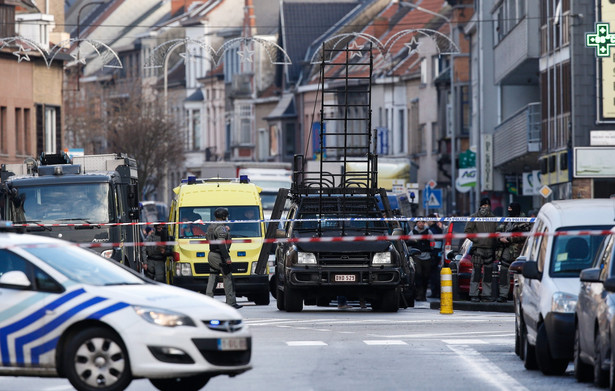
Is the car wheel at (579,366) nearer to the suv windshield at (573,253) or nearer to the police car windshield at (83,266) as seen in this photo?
the suv windshield at (573,253)

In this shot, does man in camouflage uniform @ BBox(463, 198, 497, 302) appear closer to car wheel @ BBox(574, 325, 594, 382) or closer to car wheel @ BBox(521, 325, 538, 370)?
car wheel @ BBox(521, 325, 538, 370)

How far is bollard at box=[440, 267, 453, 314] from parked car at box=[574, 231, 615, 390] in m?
11.8

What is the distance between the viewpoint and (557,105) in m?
50.3

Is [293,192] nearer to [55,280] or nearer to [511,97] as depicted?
[55,280]

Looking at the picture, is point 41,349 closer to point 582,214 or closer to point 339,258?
point 582,214

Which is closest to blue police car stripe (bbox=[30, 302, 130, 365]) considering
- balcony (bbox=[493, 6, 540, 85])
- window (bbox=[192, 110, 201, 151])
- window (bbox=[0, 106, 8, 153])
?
balcony (bbox=[493, 6, 540, 85])

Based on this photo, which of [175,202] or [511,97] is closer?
[175,202]

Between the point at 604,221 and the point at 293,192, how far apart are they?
1280cm

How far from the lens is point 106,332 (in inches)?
546

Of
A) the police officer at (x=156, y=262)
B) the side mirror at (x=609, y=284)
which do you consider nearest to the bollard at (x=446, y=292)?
the police officer at (x=156, y=262)

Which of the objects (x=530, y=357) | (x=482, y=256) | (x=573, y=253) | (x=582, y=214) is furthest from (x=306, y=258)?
(x=573, y=253)

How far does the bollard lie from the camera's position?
27.4m

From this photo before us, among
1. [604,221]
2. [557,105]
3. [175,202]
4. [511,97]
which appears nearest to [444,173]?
[511,97]

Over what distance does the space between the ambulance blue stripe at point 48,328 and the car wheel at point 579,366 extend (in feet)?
13.5
